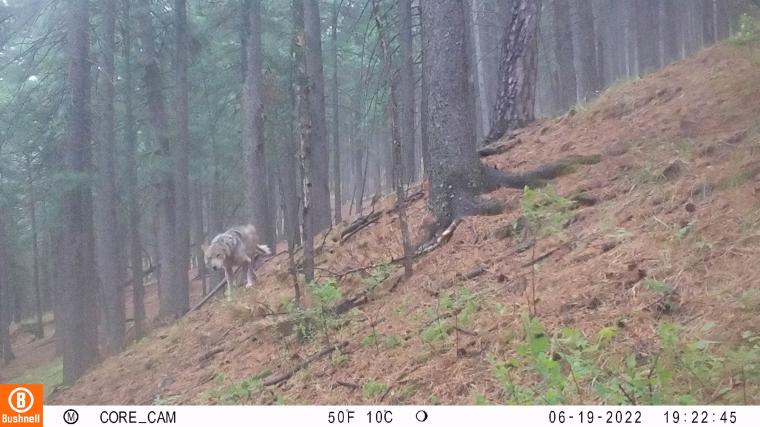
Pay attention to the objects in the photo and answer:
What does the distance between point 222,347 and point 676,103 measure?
5.81 metres

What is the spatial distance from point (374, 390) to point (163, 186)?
40.9 ft

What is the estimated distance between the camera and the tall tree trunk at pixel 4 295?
19.8m

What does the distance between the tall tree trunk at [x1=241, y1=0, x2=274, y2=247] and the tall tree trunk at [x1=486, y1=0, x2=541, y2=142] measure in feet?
18.3

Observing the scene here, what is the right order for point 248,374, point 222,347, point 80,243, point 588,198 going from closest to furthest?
point 248,374, point 588,198, point 222,347, point 80,243

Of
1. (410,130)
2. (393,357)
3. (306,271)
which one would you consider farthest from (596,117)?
(410,130)

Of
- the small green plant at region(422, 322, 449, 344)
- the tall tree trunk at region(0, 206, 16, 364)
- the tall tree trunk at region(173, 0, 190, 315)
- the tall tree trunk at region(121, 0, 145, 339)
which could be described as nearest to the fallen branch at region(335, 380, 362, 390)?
the small green plant at region(422, 322, 449, 344)

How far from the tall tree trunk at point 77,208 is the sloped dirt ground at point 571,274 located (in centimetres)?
332

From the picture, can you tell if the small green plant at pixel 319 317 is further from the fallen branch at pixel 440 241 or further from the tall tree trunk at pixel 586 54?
the tall tree trunk at pixel 586 54

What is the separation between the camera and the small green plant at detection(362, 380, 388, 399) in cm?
472

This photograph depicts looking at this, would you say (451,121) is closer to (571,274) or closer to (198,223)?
(571,274)

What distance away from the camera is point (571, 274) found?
17.2ft

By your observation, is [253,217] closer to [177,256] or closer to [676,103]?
[177,256]

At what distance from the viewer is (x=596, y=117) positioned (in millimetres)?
8984

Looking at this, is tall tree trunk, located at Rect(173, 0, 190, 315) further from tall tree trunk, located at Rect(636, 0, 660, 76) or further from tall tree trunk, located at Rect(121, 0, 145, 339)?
tall tree trunk, located at Rect(636, 0, 660, 76)
